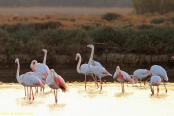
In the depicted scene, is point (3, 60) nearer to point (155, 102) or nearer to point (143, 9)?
point (155, 102)

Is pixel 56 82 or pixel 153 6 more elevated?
pixel 153 6

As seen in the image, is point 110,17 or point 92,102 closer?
point 92,102

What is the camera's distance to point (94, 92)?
20.1 meters

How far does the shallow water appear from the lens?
1653 cm

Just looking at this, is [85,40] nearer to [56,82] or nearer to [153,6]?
[56,82]

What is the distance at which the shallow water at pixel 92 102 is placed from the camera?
1653cm

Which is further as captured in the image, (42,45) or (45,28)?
(45,28)

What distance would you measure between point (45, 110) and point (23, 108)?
0.63 m

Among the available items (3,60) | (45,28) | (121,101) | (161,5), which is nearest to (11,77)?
(3,60)

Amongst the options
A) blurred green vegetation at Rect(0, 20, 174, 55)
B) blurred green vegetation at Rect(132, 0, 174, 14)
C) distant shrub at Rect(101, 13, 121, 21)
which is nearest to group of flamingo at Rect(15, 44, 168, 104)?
blurred green vegetation at Rect(0, 20, 174, 55)

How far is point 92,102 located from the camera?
1812 cm

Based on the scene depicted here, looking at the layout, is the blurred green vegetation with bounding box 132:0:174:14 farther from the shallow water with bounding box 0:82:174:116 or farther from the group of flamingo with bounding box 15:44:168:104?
the shallow water with bounding box 0:82:174:116

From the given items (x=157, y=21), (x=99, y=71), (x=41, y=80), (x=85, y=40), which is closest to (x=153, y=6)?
(x=157, y=21)

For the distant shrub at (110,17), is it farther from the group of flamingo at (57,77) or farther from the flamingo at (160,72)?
the flamingo at (160,72)
